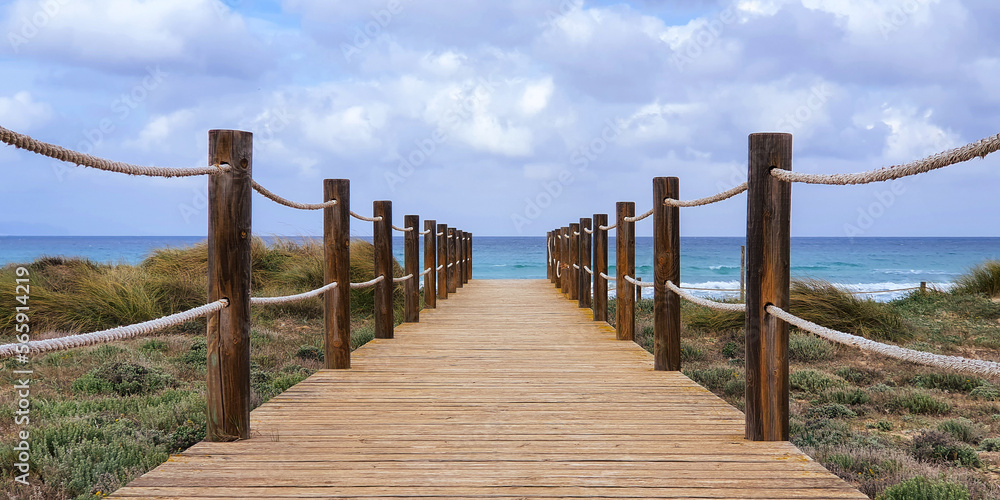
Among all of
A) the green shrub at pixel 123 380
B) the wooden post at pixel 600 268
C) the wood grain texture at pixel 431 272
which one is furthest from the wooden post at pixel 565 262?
the green shrub at pixel 123 380

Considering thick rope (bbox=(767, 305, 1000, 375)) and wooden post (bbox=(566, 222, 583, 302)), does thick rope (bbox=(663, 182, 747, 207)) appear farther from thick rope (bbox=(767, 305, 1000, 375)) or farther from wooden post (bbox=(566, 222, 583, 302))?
wooden post (bbox=(566, 222, 583, 302))

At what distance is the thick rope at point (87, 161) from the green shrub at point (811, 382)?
524cm

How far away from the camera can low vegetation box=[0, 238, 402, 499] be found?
10.6ft

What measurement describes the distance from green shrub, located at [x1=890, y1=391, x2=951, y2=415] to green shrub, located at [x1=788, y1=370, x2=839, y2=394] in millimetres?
615

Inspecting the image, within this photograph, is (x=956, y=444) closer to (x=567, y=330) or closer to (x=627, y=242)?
(x=627, y=242)

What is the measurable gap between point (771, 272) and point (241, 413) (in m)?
2.20

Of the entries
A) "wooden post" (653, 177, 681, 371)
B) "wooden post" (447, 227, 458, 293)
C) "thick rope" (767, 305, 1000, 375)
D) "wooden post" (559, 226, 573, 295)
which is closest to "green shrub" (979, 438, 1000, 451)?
"wooden post" (653, 177, 681, 371)

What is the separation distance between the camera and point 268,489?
2.20m

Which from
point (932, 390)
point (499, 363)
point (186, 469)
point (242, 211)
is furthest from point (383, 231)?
point (932, 390)

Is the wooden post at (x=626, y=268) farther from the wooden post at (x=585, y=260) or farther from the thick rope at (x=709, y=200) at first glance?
the wooden post at (x=585, y=260)

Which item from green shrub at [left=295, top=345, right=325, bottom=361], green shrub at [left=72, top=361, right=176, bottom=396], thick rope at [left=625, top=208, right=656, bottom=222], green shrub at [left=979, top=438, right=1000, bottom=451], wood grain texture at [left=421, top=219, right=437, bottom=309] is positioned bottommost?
green shrub at [left=979, top=438, right=1000, bottom=451]

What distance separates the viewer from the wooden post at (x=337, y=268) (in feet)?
14.3

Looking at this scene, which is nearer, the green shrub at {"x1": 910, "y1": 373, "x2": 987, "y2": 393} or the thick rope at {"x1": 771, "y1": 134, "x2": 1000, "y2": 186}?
the thick rope at {"x1": 771, "y1": 134, "x2": 1000, "y2": 186}

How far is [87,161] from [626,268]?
14.7 ft
